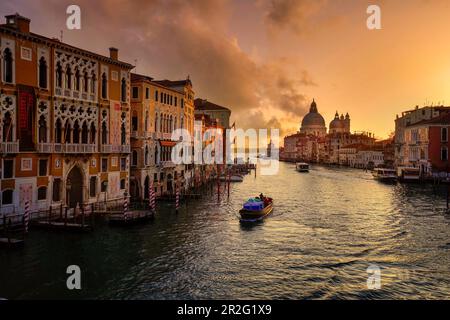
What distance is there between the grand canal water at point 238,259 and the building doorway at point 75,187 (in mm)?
3493

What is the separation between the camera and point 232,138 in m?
88.2

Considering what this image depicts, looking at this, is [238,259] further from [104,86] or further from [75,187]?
[104,86]

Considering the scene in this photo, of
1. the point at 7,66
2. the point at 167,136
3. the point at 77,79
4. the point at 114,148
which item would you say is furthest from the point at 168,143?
the point at 7,66

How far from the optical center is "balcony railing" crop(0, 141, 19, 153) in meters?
21.1

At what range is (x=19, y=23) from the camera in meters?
22.1

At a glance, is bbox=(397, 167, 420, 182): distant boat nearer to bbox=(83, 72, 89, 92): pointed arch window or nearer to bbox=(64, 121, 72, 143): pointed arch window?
bbox=(83, 72, 89, 92): pointed arch window

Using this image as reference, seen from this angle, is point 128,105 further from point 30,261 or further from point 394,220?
point 394,220

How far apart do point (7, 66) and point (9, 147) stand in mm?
4275

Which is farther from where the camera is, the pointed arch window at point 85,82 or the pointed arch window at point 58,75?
the pointed arch window at point 85,82

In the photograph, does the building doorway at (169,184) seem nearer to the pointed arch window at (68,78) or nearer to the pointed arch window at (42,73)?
the pointed arch window at (68,78)

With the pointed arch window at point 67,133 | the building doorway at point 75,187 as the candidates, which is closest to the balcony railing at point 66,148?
the pointed arch window at point 67,133

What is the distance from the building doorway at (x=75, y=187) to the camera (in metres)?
26.5

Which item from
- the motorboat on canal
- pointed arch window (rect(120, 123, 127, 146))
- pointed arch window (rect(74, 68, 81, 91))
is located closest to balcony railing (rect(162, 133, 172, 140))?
pointed arch window (rect(120, 123, 127, 146))
